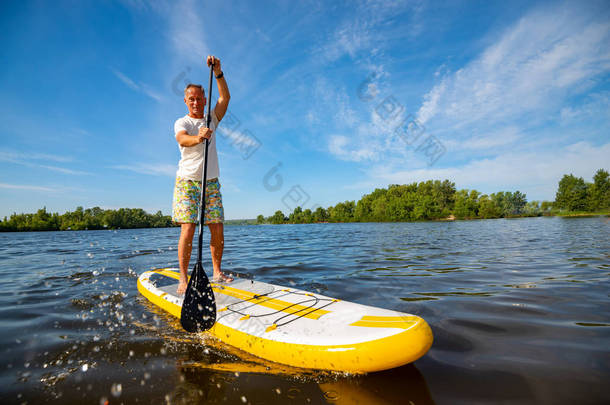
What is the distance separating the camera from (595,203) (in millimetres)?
63656

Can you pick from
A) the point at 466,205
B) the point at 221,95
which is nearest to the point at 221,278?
the point at 221,95

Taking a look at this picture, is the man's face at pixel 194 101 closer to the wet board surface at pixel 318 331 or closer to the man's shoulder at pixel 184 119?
the man's shoulder at pixel 184 119

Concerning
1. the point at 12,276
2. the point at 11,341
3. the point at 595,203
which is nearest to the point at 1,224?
the point at 12,276

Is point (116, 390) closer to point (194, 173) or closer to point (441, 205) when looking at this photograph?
point (194, 173)

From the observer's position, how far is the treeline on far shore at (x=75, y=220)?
45781mm

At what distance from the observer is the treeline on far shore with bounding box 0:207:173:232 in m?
45.8

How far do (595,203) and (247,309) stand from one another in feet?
310

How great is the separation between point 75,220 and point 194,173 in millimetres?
57705

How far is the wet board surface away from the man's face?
257 centimetres

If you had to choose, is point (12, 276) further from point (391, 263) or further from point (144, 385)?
point (391, 263)

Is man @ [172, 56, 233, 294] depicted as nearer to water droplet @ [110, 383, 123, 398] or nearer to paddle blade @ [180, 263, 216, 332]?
paddle blade @ [180, 263, 216, 332]

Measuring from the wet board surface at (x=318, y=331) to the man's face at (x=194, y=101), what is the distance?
8.44 feet

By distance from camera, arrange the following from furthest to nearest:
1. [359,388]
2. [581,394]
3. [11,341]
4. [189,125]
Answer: [189,125]
[11,341]
[359,388]
[581,394]

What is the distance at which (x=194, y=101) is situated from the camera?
3.66 m
